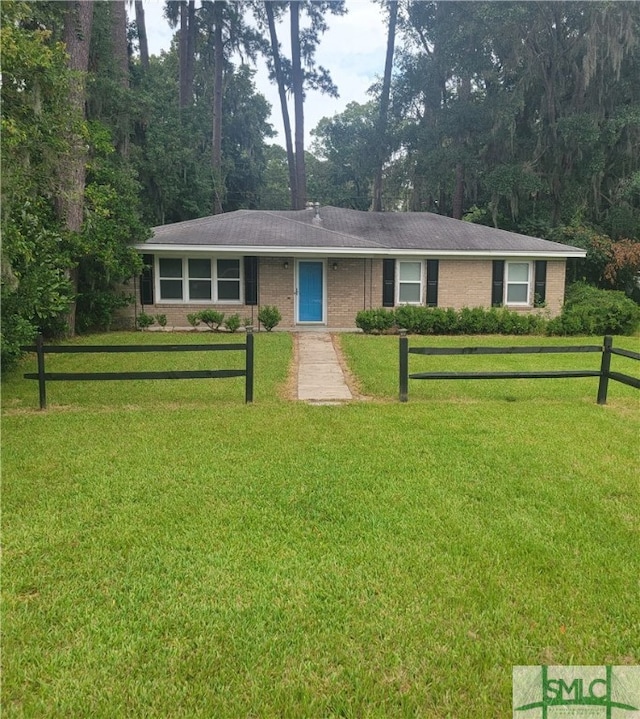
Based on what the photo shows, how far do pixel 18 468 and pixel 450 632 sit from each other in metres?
3.93

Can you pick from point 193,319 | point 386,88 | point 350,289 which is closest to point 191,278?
point 193,319

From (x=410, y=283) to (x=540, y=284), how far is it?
167 inches

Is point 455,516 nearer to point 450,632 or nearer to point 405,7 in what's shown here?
point 450,632

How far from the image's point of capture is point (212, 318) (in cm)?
1565

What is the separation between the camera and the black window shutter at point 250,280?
16.6 meters

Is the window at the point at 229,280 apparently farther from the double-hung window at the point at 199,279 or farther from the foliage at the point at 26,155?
the foliage at the point at 26,155

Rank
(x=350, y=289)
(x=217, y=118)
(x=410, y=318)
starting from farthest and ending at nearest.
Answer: (x=217, y=118) → (x=350, y=289) → (x=410, y=318)

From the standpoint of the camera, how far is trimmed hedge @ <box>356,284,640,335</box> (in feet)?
50.5

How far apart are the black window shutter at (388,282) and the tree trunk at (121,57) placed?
31.2 ft

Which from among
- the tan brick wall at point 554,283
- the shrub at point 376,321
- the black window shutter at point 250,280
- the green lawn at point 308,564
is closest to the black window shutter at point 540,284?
the tan brick wall at point 554,283

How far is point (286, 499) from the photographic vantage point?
164 inches

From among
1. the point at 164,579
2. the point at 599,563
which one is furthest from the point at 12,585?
the point at 599,563

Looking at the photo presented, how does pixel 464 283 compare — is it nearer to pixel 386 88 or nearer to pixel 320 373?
pixel 320 373

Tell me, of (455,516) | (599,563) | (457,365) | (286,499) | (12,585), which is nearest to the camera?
(12,585)
